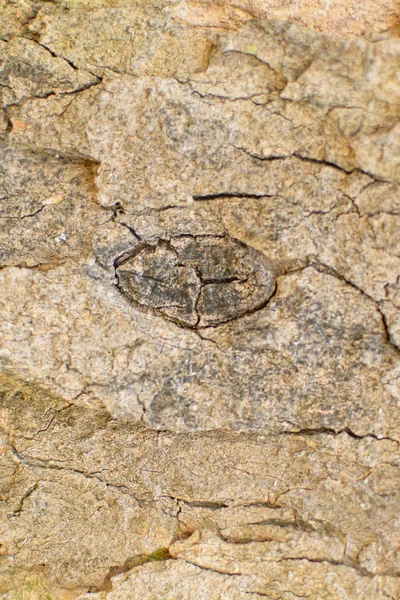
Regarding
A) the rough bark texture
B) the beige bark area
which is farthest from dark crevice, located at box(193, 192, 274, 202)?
the beige bark area

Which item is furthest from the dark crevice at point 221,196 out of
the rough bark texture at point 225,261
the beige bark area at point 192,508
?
the beige bark area at point 192,508

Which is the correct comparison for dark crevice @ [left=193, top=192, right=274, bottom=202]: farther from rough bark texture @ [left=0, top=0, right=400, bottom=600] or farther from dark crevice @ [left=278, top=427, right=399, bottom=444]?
dark crevice @ [left=278, top=427, right=399, bottom=444]

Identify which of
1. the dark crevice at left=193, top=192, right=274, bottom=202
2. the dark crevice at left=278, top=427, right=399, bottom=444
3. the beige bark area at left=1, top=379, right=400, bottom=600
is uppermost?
the dark crevice at left=193, top=192, right=274, bottom=202

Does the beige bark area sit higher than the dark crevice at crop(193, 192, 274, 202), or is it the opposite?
the dark crevice at crop(193, 192, 274, 202)

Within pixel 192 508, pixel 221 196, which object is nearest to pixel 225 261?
pixel 221 196

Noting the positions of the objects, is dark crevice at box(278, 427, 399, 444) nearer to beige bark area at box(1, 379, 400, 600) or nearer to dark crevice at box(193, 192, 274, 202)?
beige bark area at box(1, 379, 400, 600)

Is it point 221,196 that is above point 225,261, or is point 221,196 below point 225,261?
above

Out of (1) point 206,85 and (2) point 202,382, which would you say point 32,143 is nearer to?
(1) point 206,85

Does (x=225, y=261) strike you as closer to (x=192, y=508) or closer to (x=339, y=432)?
(x=339, y=432)
